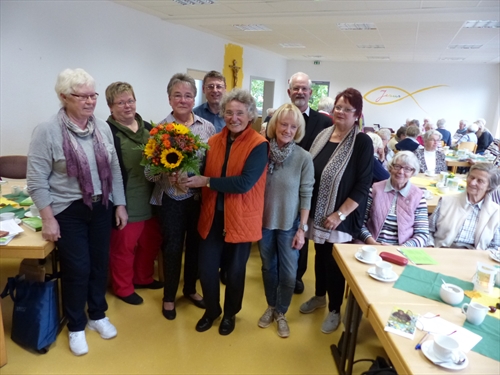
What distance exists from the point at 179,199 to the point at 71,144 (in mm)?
699

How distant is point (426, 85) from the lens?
11.3m

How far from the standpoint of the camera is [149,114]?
6.05 metres

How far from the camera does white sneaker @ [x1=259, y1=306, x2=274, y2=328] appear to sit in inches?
96.1

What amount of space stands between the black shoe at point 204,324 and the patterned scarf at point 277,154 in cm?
109

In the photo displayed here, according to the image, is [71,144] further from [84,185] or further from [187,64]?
[187,64]

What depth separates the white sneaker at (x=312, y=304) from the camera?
2.64 meters

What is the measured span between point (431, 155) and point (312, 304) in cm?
315

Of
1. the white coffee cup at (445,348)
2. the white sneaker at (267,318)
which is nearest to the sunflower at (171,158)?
the white sneaker at (267,318)

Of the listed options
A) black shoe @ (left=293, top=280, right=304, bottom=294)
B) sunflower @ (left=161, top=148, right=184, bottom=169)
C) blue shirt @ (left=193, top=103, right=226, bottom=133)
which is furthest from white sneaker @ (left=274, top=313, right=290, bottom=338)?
blue shirt @ (left=193, top=103, right=226, bottom=133)

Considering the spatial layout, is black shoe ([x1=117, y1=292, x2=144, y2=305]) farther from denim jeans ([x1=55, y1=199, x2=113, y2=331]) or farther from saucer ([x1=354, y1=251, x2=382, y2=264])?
saucer ([x1=354, y1=251, x2=382, y2=264])

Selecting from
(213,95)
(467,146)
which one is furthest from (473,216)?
(467,146)

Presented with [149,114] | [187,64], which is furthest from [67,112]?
[187,64]

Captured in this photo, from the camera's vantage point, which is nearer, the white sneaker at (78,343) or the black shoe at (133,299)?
the white sneaker at (78,343)

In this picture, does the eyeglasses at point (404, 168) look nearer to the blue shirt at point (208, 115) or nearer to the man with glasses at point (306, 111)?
the man with glasses at point (306, 111)
